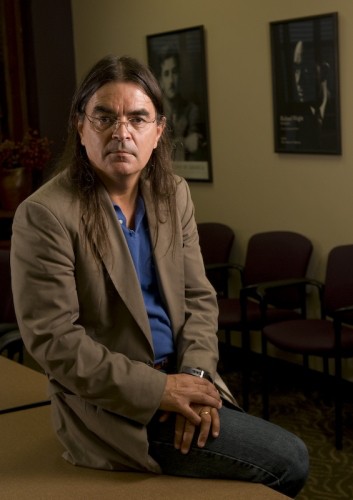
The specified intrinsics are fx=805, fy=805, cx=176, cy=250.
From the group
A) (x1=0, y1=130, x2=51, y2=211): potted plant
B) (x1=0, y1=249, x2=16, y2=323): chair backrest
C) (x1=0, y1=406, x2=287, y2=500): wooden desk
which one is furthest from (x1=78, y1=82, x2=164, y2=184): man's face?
(x1=0, y1=130, x2=51, y2=211): potted plant

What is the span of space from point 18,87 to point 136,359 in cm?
476

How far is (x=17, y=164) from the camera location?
6.07m

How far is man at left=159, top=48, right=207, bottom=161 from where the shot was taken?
5453 mm

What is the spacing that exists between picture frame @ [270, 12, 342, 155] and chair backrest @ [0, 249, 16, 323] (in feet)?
6.31

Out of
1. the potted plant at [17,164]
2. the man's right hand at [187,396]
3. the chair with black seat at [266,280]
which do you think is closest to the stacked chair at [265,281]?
the chair with black seat at [266,280]

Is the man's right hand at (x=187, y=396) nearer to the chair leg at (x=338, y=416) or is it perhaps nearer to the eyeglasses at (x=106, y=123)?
the eyeglasses at (x=106, y=123)

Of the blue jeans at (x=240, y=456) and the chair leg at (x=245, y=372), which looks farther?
the chair leg at (x=245, y=372)

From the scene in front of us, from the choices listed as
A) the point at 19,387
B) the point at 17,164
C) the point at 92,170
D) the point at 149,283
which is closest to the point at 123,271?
the point at 149,283

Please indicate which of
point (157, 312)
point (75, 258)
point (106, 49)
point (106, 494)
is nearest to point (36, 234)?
point (75, 258)

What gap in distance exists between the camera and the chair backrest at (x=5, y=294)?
3.58m

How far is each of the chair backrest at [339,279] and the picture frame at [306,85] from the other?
59cm

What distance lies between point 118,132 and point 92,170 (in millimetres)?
140

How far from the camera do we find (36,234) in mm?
1940

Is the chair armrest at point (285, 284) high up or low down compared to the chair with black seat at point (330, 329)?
up
